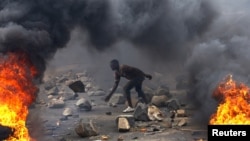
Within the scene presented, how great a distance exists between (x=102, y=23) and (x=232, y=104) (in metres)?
5.79

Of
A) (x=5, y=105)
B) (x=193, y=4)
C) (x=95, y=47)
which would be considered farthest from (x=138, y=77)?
(x=5, y=105)

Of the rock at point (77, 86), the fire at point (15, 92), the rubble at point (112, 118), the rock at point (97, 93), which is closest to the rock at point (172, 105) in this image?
the rubble at point (112, 118)

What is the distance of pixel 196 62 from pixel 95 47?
4141 millimetres

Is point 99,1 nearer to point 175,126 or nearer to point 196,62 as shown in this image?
point 196,62

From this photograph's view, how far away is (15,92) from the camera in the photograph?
9758mm

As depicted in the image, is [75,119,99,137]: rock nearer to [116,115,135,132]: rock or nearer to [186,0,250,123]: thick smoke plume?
[116,115,135,132]: rock

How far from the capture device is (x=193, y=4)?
54.6 ft

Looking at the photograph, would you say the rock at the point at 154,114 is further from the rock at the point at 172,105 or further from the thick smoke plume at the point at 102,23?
the thick smoke plume at the point at 102,23

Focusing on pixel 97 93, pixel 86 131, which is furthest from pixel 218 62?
pixel 97 93

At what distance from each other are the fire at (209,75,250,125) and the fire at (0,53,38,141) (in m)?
5.45

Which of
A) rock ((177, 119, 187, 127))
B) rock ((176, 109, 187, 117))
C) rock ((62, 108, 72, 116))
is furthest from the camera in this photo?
rock ((62, 108, 72, 116))

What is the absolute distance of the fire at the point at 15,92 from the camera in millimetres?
9492

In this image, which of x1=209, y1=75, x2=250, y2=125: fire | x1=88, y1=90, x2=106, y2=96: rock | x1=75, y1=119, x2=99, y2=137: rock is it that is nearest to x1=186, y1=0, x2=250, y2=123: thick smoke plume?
x1=209, y1=75, x2=250, y2=125: fire

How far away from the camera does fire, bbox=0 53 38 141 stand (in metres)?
9.49
